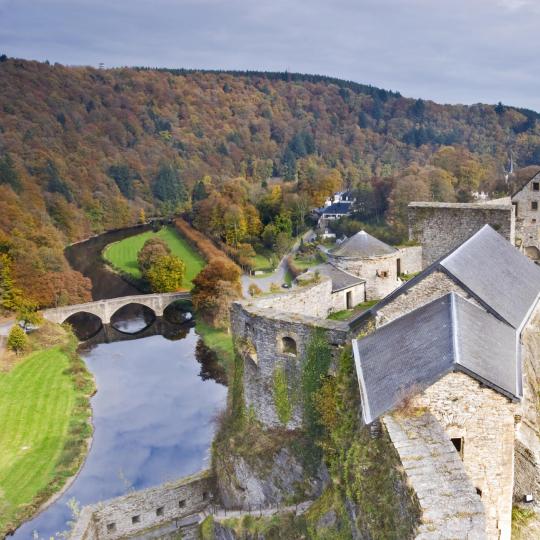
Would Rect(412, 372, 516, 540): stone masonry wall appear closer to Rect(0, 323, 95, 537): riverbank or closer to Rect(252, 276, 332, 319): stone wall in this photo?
Rect(252, 276, 332, 319): stone wall

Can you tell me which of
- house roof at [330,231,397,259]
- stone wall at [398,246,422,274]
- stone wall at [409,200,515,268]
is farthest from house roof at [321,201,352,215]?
stone wall at [409,200,515,268]

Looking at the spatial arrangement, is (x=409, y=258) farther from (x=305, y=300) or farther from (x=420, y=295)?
(x=420, y=295)

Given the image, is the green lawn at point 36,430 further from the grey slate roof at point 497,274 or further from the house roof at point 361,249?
the grey slate roof at point 497,274

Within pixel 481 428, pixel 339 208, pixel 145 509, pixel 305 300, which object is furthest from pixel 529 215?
pixel 339 208

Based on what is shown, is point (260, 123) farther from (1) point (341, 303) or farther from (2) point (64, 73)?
(1) point (341, 303)

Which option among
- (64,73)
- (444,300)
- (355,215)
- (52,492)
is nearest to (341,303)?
(444,300)

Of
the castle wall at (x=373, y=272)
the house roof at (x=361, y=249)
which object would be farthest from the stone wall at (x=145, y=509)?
the house roof at (x=361, y=249)
